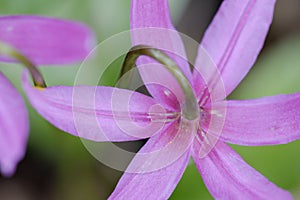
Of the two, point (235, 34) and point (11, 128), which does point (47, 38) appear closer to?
point (11, 128)

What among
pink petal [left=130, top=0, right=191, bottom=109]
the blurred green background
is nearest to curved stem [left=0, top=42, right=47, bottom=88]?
Result: pink petal [left=130, top=0, right=191, bottom=109]

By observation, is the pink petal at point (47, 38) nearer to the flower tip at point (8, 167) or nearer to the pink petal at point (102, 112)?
the pink petal at point (102, 112)

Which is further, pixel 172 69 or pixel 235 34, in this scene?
pixel 235 34

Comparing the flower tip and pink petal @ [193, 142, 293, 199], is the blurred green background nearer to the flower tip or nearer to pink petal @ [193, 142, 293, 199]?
pink petal @ [193, 142, 293, 199]

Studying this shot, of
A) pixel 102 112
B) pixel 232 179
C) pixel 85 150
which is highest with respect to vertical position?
pixel 102 112

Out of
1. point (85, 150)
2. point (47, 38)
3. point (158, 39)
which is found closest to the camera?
point (47, 38)

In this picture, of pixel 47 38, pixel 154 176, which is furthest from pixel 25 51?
pixel 154 176

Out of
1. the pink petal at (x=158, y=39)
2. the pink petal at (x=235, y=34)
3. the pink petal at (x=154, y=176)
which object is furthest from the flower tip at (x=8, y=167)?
the pink petal at (x=235, y=34)
